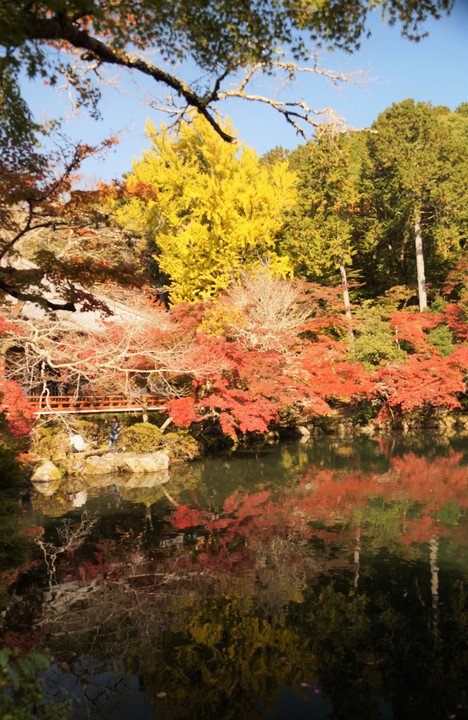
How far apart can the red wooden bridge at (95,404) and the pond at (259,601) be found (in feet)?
19.0

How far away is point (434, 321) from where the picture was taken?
21.2 meters

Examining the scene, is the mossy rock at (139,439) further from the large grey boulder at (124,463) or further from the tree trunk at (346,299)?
the tree trunk at (346,299)

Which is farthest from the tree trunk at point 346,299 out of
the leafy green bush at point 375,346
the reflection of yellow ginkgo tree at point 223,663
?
the reflection of yellow ginkgo tree at point 223,663

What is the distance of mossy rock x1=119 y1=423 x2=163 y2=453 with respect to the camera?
53.6ft

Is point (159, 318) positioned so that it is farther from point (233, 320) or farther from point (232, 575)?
point (232, 575)

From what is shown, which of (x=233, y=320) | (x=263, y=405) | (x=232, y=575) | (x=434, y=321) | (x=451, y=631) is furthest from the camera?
(x=434, y=321)

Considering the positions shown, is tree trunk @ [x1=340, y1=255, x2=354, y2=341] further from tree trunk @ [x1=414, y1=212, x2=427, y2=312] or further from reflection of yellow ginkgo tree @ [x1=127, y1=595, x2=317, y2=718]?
reflection of yellow ginkgo tree @ [x1=127, y1=595, x2=317, y2=718]

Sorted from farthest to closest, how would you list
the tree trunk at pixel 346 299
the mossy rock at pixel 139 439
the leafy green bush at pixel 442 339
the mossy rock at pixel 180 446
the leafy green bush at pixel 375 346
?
the tree trunk at pixel 346 299 < the leafy green bush at pixel 442 339 < the leafy green bush at pixel 375 346 < the mossy rock at pixel 180 446 < the mossy rock at pixel 139 439

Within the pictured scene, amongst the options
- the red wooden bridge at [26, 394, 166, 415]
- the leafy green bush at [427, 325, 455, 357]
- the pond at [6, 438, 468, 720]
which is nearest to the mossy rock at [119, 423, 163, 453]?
the red wooden bridge at [26, 394, 166, 415]

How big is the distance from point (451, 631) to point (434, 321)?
1784 centimetres

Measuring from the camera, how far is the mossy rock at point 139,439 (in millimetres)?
16328

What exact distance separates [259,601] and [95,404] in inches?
530

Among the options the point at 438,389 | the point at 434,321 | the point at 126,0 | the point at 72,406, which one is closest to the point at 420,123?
the point at 434,321

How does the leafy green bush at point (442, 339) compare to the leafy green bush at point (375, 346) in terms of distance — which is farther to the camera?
the leafy green bush at point (442, 339)
